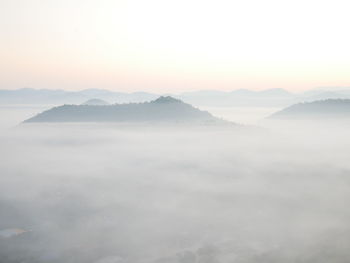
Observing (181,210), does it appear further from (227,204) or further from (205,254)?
(205,254)

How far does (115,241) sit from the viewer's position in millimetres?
97438

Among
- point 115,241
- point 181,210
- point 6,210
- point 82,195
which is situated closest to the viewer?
point 115,241

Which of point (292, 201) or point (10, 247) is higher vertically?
point (10, 247)

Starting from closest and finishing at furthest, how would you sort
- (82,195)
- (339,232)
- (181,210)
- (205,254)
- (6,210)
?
(205,254) < (339,232) < (6,210) < (181,210) < (82,195)

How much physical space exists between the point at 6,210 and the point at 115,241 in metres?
61.7

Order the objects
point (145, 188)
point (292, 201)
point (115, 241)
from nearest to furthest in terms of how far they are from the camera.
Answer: point (115, 241), point (292, 201), point (145, 188)

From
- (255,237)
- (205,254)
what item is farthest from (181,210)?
(205,254)

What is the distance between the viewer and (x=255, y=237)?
10081 centimetres

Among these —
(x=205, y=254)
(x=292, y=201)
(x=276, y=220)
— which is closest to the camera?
(x=205, y=254)

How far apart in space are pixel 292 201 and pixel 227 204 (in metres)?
33.7

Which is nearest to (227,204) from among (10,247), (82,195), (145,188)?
(145,188)

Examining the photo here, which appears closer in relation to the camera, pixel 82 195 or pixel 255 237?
pixel 255 237

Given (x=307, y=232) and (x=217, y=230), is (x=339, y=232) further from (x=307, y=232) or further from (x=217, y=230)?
(x=217, y=230)

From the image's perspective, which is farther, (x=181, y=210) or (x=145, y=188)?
(x=145, y=188)
